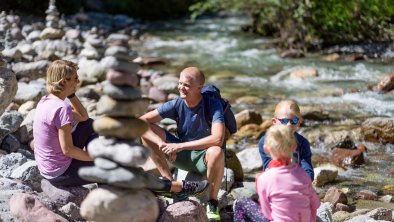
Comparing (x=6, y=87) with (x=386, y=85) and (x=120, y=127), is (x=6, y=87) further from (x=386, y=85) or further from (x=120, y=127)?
(x=386, y=85)

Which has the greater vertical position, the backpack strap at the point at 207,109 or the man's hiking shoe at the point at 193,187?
the backpack strap at the point at 207,109

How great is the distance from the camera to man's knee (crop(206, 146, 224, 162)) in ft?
19.4

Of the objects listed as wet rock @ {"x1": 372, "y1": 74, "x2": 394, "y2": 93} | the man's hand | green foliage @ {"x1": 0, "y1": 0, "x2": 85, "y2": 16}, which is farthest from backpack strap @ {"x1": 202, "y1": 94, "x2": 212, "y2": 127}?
green foliage @ {"x1": 0, "y1": 0, "x2": 85, "y2": 16}

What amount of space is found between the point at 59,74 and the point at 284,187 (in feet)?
6.89

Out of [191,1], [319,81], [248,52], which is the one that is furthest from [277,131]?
[191,1]

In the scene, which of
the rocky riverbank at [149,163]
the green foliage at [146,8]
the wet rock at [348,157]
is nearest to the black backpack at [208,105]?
the rocky riverbank at [149,163]

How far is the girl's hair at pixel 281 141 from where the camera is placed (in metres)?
4.52

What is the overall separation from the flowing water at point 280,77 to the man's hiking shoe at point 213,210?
269 centimetres

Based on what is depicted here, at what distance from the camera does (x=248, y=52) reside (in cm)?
1814

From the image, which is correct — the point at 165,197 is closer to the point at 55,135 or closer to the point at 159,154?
the point at 159,154

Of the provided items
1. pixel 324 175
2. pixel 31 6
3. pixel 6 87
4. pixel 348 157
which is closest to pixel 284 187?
pixel 324 175

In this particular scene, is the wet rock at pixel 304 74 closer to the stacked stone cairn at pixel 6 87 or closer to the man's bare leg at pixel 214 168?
the stacked stone cairn at pixel 6 87

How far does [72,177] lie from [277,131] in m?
2.00

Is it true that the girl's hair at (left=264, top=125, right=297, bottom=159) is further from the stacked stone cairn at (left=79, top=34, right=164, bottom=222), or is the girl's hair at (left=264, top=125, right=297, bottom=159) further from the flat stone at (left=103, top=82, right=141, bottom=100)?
the flat stone at (left=103, top=82, right=141, bottom=100)
